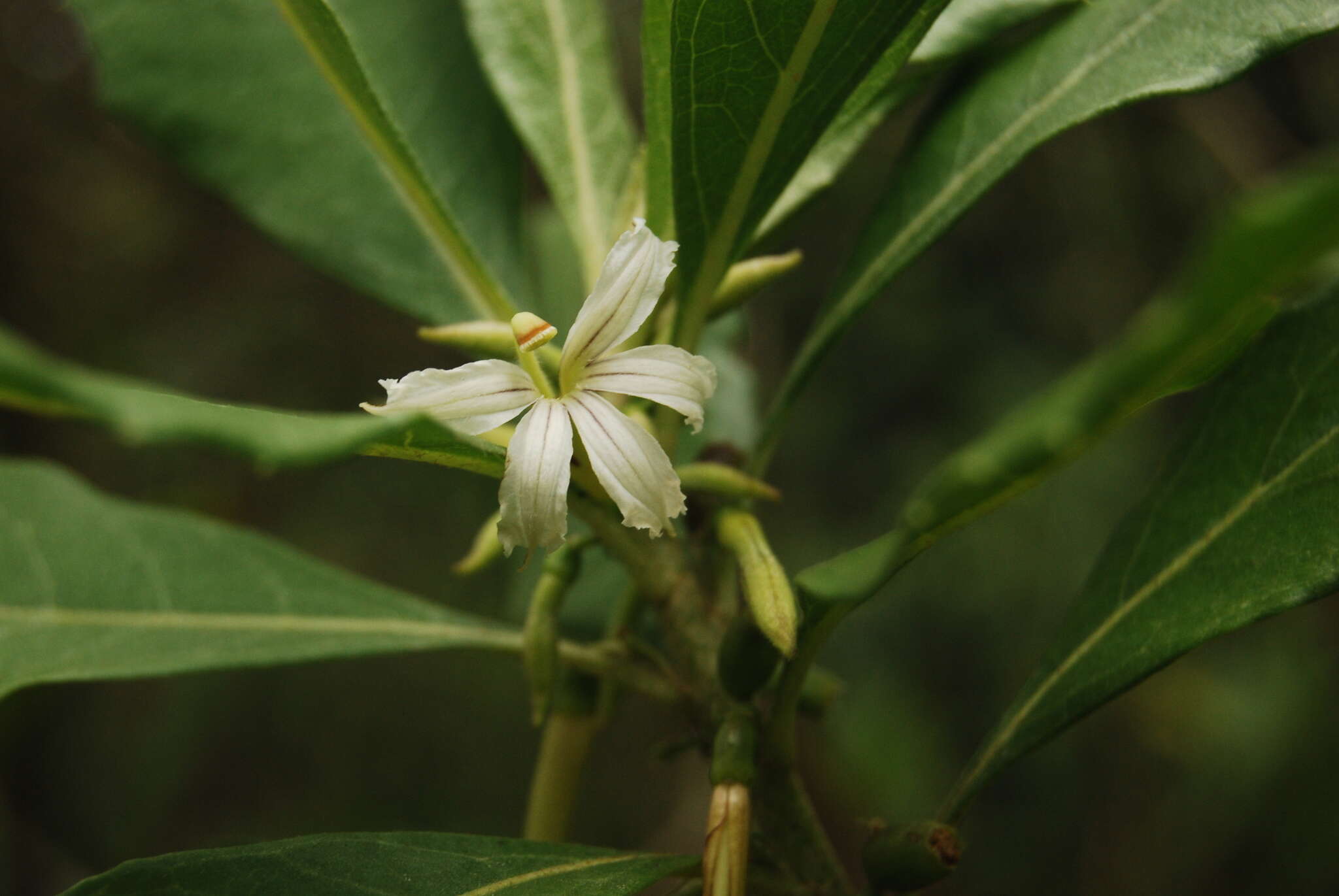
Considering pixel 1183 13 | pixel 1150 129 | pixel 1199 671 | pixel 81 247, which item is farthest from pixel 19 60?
pixel 1199 671

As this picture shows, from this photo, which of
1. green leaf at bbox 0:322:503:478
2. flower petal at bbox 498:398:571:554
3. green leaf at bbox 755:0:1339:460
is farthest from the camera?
green leaf at bbox 755:0:1339:460

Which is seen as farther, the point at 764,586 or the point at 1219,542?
the point at 1219,542

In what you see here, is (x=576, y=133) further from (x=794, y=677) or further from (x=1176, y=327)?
(x=1176, y=327)

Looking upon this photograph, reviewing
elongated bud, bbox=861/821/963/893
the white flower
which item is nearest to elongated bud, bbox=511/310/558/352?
the white flower

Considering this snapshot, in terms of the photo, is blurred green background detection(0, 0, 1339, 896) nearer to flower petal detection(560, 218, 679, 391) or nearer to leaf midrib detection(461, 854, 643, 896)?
flower petal detection(560, 218, 679, 391)

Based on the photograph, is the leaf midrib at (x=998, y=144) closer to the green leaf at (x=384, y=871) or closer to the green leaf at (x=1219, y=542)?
the green leaf at (x=1219, y=542)

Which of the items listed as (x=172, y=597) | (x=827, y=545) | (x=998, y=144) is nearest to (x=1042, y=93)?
(x=998, y=144)
